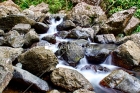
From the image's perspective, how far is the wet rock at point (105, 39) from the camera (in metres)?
7.75

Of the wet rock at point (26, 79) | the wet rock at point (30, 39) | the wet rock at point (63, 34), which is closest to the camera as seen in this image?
the wet rock at point (26, 79)

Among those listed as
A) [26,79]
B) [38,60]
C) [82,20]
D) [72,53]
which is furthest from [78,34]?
[26,79]

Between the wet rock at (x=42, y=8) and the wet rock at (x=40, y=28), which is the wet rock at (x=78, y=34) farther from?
the wet rock at (x=42, y=8)

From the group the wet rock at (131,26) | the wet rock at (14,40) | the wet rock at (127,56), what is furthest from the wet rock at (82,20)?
the wet rock at (127,56)

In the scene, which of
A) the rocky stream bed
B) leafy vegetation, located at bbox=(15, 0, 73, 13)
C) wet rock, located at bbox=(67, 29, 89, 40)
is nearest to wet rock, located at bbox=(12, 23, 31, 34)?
the rocky stream bed

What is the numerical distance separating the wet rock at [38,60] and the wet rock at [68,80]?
240 millimetres

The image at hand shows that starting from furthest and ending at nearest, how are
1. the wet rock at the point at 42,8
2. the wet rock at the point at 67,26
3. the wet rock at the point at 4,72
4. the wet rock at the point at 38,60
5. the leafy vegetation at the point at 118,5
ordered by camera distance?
the wet rock at the point at 42,8 → the leafy vegetation at the point at 118,5 → the wet rock at the point at 67,26 → the wet rock at the point at 38,60 → the wet rock at the point at 4,72

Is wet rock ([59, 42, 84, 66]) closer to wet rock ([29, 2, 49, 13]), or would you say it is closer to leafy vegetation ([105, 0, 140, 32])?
leafy vegetation ([105, 0, 140, 32])

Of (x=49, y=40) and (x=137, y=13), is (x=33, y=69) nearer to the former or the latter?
(x=49, y=40)

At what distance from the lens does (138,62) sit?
232 inches

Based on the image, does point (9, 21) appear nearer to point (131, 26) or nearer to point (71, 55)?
point (71, 55)

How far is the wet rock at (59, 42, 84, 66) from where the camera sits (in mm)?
5934

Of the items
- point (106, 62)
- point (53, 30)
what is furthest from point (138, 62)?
point (53, 30)

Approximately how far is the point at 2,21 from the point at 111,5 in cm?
525
